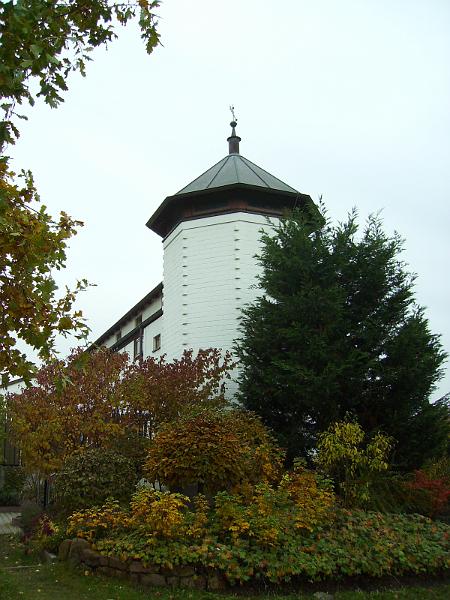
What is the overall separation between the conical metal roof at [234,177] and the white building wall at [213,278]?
966mm

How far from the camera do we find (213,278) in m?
16.6

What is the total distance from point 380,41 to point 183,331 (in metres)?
9.97

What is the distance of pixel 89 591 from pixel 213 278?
10296 millimetres

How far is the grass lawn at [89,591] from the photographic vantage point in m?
6.95

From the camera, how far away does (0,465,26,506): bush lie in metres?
17.7

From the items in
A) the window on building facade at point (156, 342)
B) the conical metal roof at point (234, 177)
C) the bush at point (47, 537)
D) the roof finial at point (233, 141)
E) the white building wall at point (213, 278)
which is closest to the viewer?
the bush at point (47, 537)

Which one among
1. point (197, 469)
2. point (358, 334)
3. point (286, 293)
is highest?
point (286, 293)

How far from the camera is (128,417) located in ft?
43.2

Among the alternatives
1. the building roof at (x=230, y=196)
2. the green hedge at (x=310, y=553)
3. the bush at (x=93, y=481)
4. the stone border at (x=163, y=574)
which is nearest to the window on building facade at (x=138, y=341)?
the building roof at (x=230, y=196)

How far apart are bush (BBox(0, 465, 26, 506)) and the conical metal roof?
9.57m

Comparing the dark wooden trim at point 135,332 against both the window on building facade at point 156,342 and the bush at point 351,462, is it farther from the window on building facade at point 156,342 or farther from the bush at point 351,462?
the bush at point 351,462

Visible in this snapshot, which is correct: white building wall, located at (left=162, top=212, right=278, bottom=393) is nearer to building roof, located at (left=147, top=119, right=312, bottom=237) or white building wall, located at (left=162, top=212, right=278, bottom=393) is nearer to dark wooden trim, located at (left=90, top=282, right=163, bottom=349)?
building roof, located at (left=147, top=119, right=312, bottom=237)

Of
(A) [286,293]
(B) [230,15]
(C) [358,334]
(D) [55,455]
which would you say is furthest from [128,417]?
(B) [230,15]

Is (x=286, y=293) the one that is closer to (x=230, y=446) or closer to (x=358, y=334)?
(x=358, y=334)
